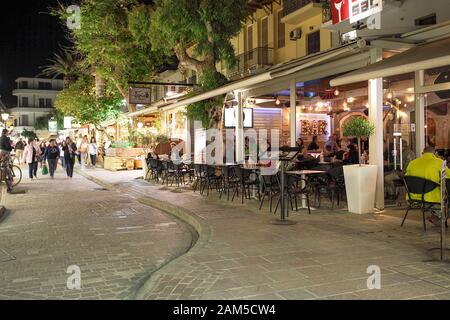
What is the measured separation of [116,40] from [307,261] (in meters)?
14.5

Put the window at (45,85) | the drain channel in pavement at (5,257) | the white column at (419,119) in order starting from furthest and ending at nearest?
the window at (45,85)
the white column at (419,119)
the drain channel in pavement at (5,257)

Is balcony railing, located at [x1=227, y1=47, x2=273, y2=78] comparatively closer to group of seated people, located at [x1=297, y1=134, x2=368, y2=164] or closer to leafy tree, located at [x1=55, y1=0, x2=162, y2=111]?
leafy tree, located at [x1=55, y1=0, x2=162, y2=111]

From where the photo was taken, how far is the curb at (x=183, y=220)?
14.9 ft

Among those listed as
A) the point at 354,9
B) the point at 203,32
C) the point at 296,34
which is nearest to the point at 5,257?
the point at 203,32

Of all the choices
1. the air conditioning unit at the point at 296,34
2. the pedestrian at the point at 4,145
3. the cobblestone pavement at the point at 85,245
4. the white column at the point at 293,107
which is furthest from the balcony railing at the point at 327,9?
the pedestrian at the point at 4,145

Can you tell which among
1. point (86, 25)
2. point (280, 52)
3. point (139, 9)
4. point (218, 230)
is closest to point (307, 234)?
point (218, 230)

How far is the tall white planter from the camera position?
846 cm

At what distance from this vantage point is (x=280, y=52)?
72.7 feet

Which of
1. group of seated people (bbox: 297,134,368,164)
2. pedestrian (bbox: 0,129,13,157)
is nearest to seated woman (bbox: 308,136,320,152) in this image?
group of seated people (bbox: 297,134,368,164)

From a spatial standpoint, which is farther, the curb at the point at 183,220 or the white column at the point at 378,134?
the white column at the point at 378,134

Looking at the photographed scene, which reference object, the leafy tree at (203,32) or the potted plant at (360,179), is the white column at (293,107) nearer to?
the potted plant at (360,179)

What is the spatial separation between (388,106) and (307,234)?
16.7 feet

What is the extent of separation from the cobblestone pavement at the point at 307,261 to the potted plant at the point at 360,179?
0.35 metres
